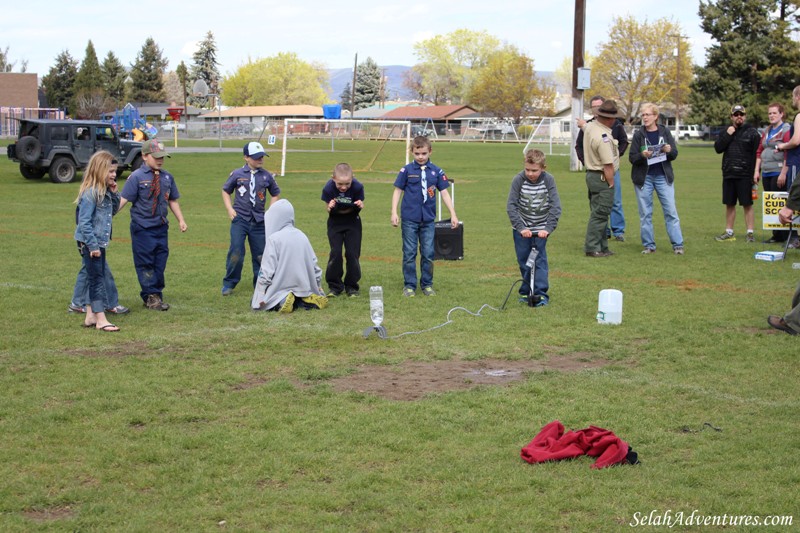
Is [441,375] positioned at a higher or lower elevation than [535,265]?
lower

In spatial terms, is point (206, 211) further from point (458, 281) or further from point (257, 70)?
point (257, 70)

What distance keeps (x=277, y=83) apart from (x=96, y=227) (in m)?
127

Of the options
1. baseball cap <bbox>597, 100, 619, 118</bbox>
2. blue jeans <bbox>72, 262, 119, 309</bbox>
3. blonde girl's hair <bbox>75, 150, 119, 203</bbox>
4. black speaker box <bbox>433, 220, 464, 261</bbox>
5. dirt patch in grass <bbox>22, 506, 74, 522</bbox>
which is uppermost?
baseball cap <bbox>597, 100, 619, 118</bbox>

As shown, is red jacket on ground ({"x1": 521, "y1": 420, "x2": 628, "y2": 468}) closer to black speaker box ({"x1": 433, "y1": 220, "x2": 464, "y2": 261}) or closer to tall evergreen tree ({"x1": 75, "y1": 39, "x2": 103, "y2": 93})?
black speaker box ({"x1": 433, "y1": 220, "x2": 464, "y2": 261})

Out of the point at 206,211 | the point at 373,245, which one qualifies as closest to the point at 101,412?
the point at 373,245

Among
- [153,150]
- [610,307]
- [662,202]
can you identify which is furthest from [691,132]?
[153,150]

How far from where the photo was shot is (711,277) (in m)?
11.4

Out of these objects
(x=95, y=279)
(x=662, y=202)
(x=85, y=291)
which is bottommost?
(x=85, y=291)

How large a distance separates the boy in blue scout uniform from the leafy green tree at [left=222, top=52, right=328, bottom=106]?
126 meters

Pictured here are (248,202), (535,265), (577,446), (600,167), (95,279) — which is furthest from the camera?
(600,167)

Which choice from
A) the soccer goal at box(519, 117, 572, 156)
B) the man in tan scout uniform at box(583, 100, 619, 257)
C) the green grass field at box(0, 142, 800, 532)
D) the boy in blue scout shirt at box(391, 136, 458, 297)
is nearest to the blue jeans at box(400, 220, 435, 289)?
the boy in blue scout shirt at box(391, 136, 458, 297)

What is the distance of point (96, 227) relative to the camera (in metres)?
8.61

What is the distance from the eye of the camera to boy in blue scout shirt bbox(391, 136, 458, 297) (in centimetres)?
1024

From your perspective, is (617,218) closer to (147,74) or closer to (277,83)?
(147,74)
